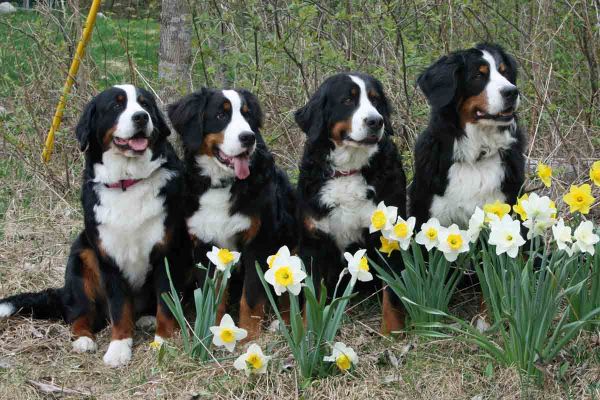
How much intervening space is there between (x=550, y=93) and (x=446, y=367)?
3.37 m

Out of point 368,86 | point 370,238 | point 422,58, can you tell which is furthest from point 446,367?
point 422,58

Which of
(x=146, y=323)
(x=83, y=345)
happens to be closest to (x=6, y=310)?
(x=83, y=345)

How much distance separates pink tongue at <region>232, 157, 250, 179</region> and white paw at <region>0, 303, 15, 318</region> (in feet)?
4.81

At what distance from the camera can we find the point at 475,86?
4.04 metres

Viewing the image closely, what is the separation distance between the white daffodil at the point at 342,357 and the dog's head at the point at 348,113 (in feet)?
3.34

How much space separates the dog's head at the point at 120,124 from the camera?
4.05 metres

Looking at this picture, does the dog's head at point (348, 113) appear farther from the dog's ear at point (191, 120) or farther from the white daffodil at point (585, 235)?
the white daffodil at point (585, 235)

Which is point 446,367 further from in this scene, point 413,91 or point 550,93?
point 550,93

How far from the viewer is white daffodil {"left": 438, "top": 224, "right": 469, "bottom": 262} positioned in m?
3.48

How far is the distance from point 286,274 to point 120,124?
125 centimetres

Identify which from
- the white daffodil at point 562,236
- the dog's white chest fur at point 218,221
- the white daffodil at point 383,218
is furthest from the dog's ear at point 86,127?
the white daffodil at point 562,236

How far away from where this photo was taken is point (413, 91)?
19.2 ft

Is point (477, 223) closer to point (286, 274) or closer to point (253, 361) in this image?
point (286, 274)

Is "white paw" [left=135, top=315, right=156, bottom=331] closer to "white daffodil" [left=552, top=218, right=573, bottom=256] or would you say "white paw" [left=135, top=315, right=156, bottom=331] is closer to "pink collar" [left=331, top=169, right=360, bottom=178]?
"pink collar" [left=331, top=169, right=360, bottom=178]
